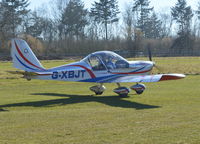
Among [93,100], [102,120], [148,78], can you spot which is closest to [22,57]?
[93,100]

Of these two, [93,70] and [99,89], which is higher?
[93,70]

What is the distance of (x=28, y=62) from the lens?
1419 centimetres

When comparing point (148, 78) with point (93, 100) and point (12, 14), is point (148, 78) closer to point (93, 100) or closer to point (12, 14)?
point (93, 100)

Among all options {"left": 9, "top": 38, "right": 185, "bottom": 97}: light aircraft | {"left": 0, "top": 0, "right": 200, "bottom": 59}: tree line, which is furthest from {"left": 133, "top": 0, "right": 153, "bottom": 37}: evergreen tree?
{"left": 9, "top": 38, "right": 185, "bottom": 97}: light aircraft

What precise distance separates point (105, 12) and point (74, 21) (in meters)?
7.83

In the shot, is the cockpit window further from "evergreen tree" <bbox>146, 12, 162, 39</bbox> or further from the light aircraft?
"evergreen tree" <bbox>146, 12, 162, 39</bbox>

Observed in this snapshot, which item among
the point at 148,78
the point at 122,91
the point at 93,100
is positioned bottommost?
the point at 93,100

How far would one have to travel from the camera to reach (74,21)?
74.7 metres

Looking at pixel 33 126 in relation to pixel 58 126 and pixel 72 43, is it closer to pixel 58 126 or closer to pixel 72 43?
pixel 58 126

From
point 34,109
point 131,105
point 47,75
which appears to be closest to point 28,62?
point 47,75

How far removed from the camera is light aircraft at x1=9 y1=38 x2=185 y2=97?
14039 millimetres

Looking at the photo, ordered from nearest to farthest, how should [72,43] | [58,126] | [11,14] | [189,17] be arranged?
[58,126]
[11,14]
[72,43]
[189,17]

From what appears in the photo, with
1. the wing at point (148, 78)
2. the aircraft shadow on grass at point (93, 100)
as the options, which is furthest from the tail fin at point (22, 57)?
the wing at point (148, 78)

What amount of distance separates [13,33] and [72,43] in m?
12.0
